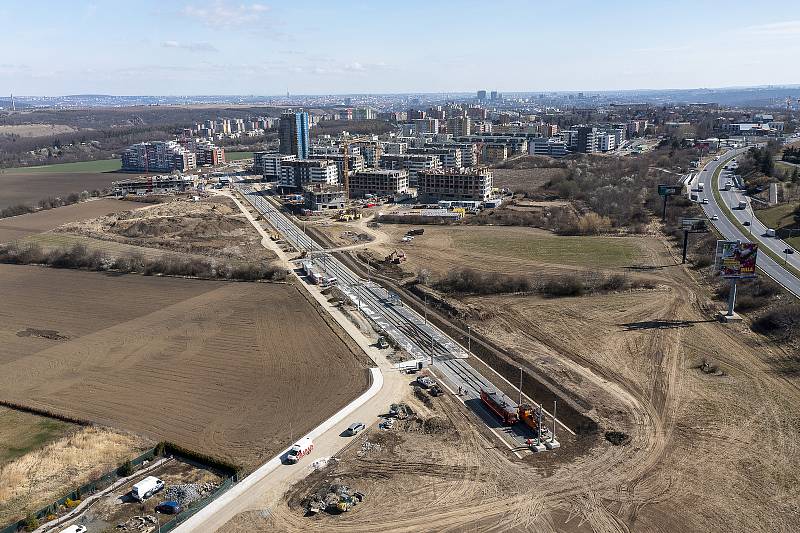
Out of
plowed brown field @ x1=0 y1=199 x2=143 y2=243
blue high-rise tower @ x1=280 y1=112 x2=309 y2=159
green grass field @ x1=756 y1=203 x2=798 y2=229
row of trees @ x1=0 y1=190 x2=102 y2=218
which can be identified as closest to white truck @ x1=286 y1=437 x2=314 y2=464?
green grass field @ x1=756 y1=203 x2=798 y2=229

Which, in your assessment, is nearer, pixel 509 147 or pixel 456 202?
pixel 456 202

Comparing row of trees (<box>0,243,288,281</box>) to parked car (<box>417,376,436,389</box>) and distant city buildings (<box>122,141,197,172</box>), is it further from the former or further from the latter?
distant city buildings (<box>122,141,197,172</box>)

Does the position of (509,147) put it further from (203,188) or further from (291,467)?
(291,467)

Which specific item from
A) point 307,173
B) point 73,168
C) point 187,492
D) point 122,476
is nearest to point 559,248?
point 187,492

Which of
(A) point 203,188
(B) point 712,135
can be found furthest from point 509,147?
(A) point 203,188

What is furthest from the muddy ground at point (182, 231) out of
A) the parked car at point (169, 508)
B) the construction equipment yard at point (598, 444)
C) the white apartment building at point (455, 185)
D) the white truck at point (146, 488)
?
the parked car at point (169, 508)

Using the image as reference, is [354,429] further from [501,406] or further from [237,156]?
[237,156]
